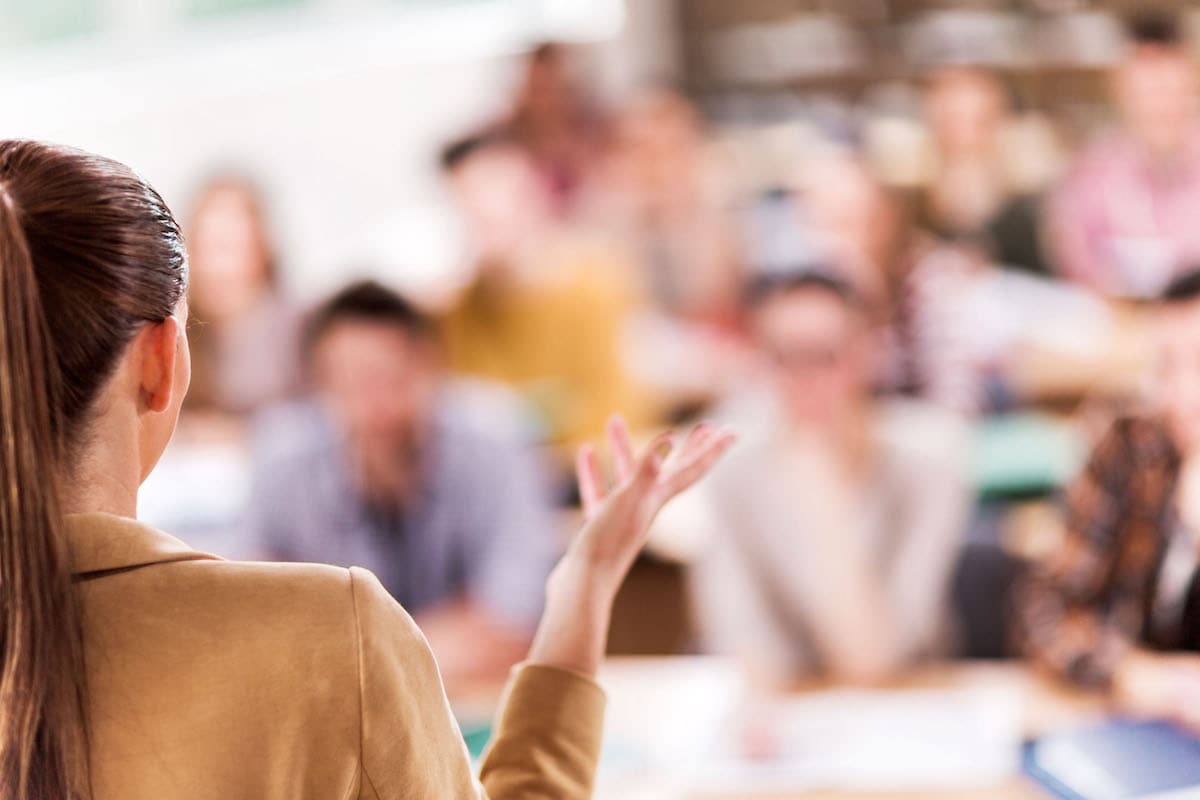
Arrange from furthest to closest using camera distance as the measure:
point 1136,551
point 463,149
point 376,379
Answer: point 463,149 < point 376,379 < point 1136,551

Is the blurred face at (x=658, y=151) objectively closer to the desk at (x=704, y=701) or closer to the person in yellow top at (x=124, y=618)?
the desk at (x=704, y=701)

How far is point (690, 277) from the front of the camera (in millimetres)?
4719

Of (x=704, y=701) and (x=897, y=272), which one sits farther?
(x=897, y=272)

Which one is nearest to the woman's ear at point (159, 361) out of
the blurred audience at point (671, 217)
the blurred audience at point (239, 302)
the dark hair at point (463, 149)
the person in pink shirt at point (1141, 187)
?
the dark hair at point (463, 149)

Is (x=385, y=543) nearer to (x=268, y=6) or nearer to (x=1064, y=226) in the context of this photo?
(x=1064, y=226)

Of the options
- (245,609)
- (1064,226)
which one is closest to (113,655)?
(245,609)

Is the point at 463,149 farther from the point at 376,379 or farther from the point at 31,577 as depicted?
the point at 31,577

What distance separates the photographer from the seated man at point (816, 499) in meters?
2.57

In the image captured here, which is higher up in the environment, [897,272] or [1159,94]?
[1159,94]

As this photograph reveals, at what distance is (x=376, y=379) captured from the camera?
2.59m

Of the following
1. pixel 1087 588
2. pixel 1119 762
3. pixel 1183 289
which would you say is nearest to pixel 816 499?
pixel 1087 588

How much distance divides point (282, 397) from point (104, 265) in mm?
3410

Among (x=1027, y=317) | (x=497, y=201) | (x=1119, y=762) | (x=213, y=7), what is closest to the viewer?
(x=1119, y=762)

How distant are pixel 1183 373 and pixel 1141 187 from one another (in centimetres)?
258
